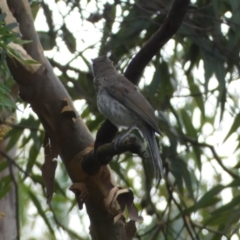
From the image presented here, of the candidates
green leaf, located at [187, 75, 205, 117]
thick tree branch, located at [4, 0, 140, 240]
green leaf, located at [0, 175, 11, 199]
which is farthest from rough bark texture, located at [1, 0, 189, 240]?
green leaf, located at [187, 75, 205, 117]

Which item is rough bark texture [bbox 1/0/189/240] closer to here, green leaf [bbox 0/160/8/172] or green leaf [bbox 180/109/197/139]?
green leaf [bbox 0/160/8/172]

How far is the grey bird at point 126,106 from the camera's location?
280 cm

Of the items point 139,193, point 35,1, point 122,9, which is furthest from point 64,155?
point 139,193

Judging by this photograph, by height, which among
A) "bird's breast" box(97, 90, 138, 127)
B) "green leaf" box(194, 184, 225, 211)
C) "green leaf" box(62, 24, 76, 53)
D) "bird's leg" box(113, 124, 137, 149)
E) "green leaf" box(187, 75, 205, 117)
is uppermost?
"green leaf" box(62, 24, 76, 53)

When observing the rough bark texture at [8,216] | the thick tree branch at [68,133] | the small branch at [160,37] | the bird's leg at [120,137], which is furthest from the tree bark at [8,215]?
the small branch at [160,37]

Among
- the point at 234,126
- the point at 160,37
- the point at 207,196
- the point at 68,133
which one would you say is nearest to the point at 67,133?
the point at 68,133

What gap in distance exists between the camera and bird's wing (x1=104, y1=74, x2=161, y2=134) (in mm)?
2844

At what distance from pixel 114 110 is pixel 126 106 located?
112 mm

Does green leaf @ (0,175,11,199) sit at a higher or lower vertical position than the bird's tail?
higher

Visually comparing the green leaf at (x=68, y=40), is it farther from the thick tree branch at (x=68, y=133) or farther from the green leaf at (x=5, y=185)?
the thick tree branch at (x=68, y=133)

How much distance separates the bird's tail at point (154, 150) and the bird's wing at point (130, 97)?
47 mm

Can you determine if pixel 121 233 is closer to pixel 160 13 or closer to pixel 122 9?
pixel 160 13

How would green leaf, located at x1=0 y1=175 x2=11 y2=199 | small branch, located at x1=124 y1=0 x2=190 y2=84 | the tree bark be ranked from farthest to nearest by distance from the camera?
1. the tree bark
2. green leaf, located at x1=0 y1=175 x2=11 y2=199
3. small branch, located at x1=124 y1=0 x2=190 y2=84

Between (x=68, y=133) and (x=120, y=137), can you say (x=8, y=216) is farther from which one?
(x=120, y=137)
